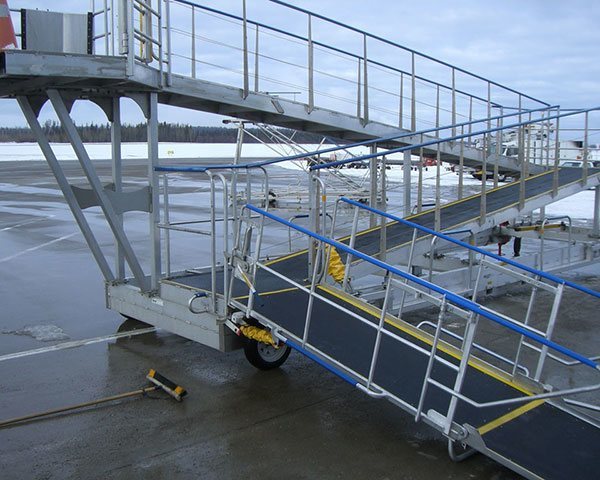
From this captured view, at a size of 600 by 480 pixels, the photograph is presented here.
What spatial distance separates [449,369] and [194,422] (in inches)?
83.7

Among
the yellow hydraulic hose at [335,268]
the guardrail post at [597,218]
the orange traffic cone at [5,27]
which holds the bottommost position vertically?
the yellow hydraulic hose at [335,268]

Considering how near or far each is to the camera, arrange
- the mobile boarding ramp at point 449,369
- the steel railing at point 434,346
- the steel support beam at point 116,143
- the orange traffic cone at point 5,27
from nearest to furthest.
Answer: the steel railing at point 434,346, the mobile boarding ramp at point 449,369, the orange traffic cone at point 5,27, the steel support beam at point 116,143

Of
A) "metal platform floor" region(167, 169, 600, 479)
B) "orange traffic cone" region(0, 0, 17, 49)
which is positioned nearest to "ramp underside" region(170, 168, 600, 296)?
"metal platform floor" region(167, 169, 600, 479)

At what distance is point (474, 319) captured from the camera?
161 inches

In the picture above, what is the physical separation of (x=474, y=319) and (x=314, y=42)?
19.4 feet

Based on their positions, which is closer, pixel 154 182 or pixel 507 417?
pixel 507 417

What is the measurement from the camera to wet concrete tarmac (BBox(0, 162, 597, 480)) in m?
4.52

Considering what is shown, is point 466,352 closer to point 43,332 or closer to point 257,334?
point 257,334

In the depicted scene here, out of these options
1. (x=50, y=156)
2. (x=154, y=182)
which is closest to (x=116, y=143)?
(x=154, y=182)

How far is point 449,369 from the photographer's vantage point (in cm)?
531

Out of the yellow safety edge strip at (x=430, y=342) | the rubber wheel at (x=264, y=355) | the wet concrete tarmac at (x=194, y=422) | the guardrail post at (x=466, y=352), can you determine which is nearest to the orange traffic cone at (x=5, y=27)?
the wet concrete tarmac at (x=194, y=422)

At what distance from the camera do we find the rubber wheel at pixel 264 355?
6.25m

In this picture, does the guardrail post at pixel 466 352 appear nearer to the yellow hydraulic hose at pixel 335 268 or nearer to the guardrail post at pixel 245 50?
the yellow hydraulic hose at pixel 335 268

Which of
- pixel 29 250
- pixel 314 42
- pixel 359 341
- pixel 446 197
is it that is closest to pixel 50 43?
pixel 314 42
